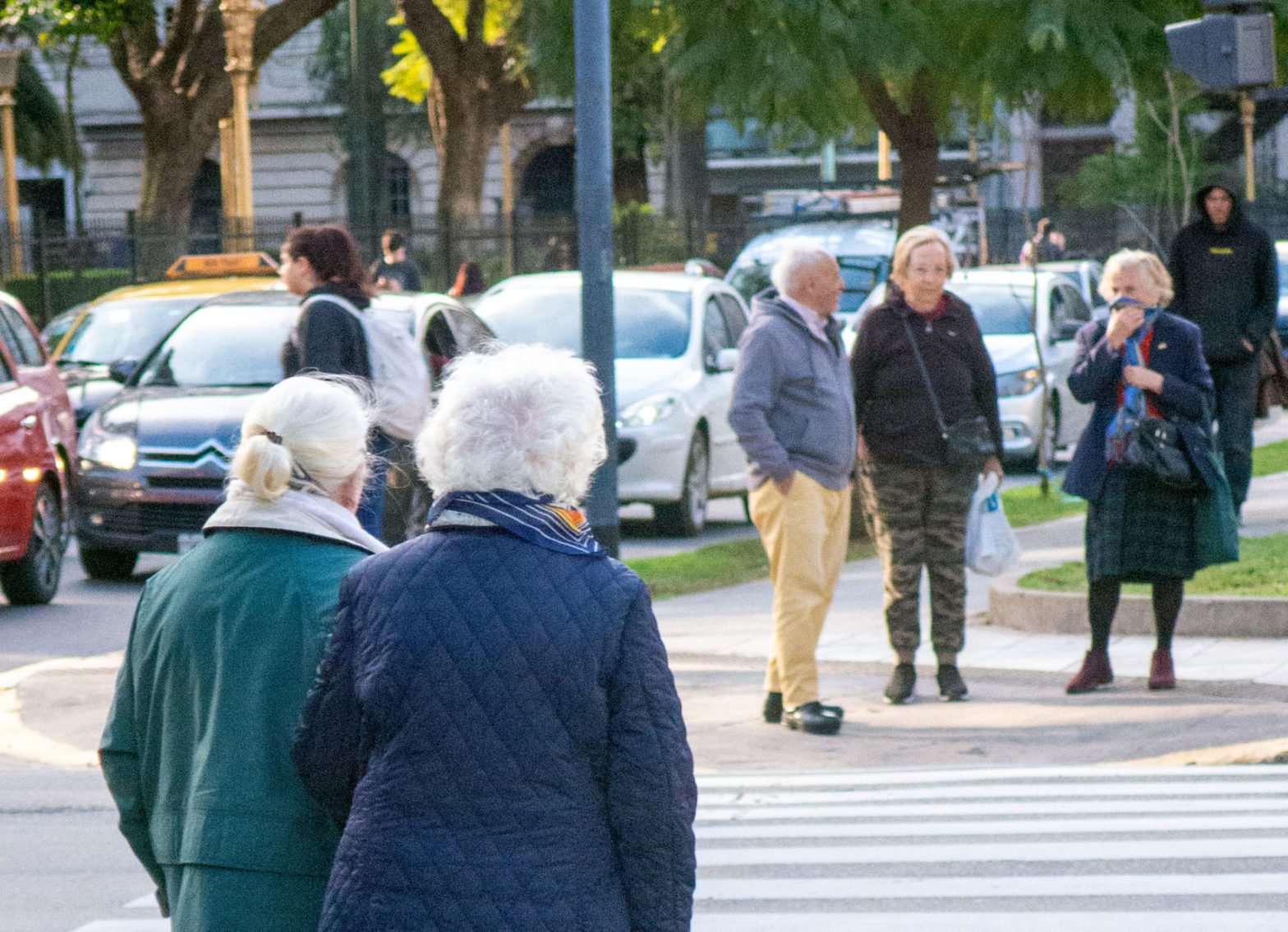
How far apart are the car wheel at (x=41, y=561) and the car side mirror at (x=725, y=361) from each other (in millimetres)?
4481

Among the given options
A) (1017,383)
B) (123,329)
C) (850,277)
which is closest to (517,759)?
(123,329)

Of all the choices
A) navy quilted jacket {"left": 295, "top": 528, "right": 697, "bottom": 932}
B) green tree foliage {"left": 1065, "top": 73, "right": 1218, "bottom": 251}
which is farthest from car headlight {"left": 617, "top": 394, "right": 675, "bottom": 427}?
green tree foliage {"left": 1065, "top": 73, "right": 1218, "bottom": 251}

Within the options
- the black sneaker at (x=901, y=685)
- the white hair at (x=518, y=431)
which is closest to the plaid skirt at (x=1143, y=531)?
the black sneaker at (x=901, y=685)

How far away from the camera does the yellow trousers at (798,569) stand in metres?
7.95

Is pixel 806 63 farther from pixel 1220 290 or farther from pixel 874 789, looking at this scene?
pixel 874 789

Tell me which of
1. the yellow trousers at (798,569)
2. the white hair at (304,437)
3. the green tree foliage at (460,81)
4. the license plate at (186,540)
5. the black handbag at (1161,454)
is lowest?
the license plate at (186,540)

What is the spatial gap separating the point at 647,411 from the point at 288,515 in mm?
10964

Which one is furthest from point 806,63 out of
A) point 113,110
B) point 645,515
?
point 113,110

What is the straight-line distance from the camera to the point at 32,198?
62000 mm

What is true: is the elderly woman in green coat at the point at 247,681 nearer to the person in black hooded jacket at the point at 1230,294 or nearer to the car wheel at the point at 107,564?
the person in black hooded jacket at the point at 1230,294

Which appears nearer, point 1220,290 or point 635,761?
point 635,761

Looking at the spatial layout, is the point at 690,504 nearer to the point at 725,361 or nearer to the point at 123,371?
the point at 725,361

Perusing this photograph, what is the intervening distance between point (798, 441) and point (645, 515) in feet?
27.1

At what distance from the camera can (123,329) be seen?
56.3ft
